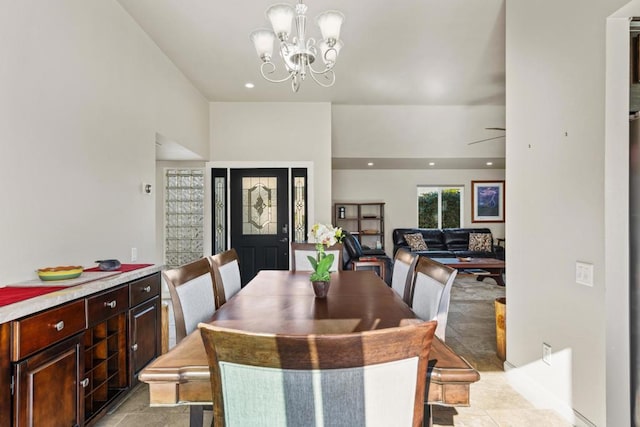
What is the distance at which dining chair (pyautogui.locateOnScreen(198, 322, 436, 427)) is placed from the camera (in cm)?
67

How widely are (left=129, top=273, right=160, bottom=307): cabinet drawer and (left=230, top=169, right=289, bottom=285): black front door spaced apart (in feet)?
8.86

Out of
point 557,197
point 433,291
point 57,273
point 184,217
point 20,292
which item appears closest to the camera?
point 20,292

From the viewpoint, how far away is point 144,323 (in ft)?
7.80

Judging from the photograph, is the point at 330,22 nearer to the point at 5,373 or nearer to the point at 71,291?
the point at 71,291

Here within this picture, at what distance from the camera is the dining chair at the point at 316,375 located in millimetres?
667

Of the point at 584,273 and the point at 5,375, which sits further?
the point at 584,273

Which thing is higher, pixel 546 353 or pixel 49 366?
pixel 49 366

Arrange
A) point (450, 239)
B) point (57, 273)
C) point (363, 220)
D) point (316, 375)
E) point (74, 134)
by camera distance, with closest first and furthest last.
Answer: point (316, 375)
point (57, 273)
point (74, 134)
point (450, 239)
point (363, 220)

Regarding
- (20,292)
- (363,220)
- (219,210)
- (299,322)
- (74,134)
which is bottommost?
(299,322)

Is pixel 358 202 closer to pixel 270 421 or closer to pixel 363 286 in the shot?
pixel 363 286

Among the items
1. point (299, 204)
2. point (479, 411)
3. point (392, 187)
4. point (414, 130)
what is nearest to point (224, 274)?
point (479, 411)

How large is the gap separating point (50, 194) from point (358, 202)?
6.33m

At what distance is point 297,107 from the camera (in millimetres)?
5242

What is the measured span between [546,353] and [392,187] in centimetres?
595
